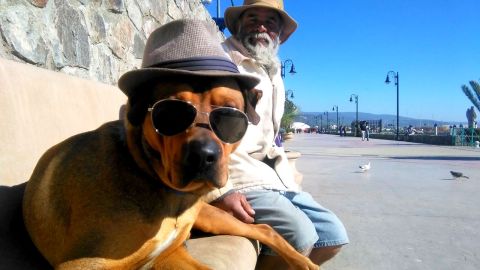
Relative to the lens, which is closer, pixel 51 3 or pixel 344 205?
pixel 51 3

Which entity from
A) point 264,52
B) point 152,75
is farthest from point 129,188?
point 264,52

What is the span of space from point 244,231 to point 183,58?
37.0 inches

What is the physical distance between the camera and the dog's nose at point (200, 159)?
5.68 feet

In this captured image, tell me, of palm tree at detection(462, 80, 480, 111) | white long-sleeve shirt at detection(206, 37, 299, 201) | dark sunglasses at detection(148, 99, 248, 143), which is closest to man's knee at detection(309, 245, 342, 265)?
white long-sleeve shirt at detection(206, 37, 299, 201)

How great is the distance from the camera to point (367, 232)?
15.8ft

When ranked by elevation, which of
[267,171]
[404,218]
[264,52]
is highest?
[264,52]

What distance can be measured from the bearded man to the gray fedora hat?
432 millimetres

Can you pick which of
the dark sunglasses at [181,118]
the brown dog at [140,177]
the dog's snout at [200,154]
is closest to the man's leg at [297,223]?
the brown dog at [140,177]

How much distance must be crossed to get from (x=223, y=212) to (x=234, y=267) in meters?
0.52

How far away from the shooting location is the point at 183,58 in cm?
198

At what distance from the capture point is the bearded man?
270 cm

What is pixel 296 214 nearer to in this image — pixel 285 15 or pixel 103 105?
pixel 103 105

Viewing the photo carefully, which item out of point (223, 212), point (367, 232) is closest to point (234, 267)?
point (223, 212)

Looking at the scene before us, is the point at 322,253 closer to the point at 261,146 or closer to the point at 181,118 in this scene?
the point at 261,146
